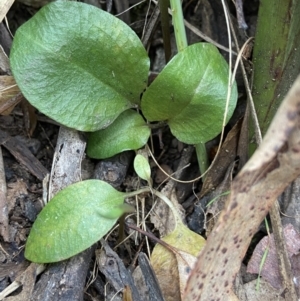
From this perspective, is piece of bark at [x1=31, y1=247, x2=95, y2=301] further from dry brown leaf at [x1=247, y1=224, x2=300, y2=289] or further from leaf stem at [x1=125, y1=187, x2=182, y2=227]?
dry brown leaf at [x1=247, y1=224, x2=300, y2=289]

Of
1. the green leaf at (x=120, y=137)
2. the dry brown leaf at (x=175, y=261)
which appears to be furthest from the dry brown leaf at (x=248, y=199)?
the green leaf at (x=120, y=137)

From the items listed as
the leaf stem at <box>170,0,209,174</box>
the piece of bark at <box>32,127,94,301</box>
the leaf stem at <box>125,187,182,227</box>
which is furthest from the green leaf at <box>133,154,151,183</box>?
the leaf stem at <box>170,0,209,174</box>

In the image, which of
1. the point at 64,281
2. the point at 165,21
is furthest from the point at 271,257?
the point at 165,21

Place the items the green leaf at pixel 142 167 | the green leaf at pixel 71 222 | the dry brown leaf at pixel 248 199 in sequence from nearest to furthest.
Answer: the dry brown leaf at pixel 248 199
the green leaf at pixel 71 222
the green leaf at pixel 142 167

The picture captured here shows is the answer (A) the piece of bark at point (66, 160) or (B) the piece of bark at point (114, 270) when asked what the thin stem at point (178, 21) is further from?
(B) the piece of bark at point (114, 270)

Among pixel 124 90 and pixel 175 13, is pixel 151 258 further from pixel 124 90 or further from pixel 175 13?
pixel 175 13

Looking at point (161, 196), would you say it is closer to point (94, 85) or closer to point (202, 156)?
point (202, 156)

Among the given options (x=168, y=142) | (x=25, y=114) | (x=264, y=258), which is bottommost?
(x=264, y=258)


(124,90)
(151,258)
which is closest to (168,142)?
(124,90)
